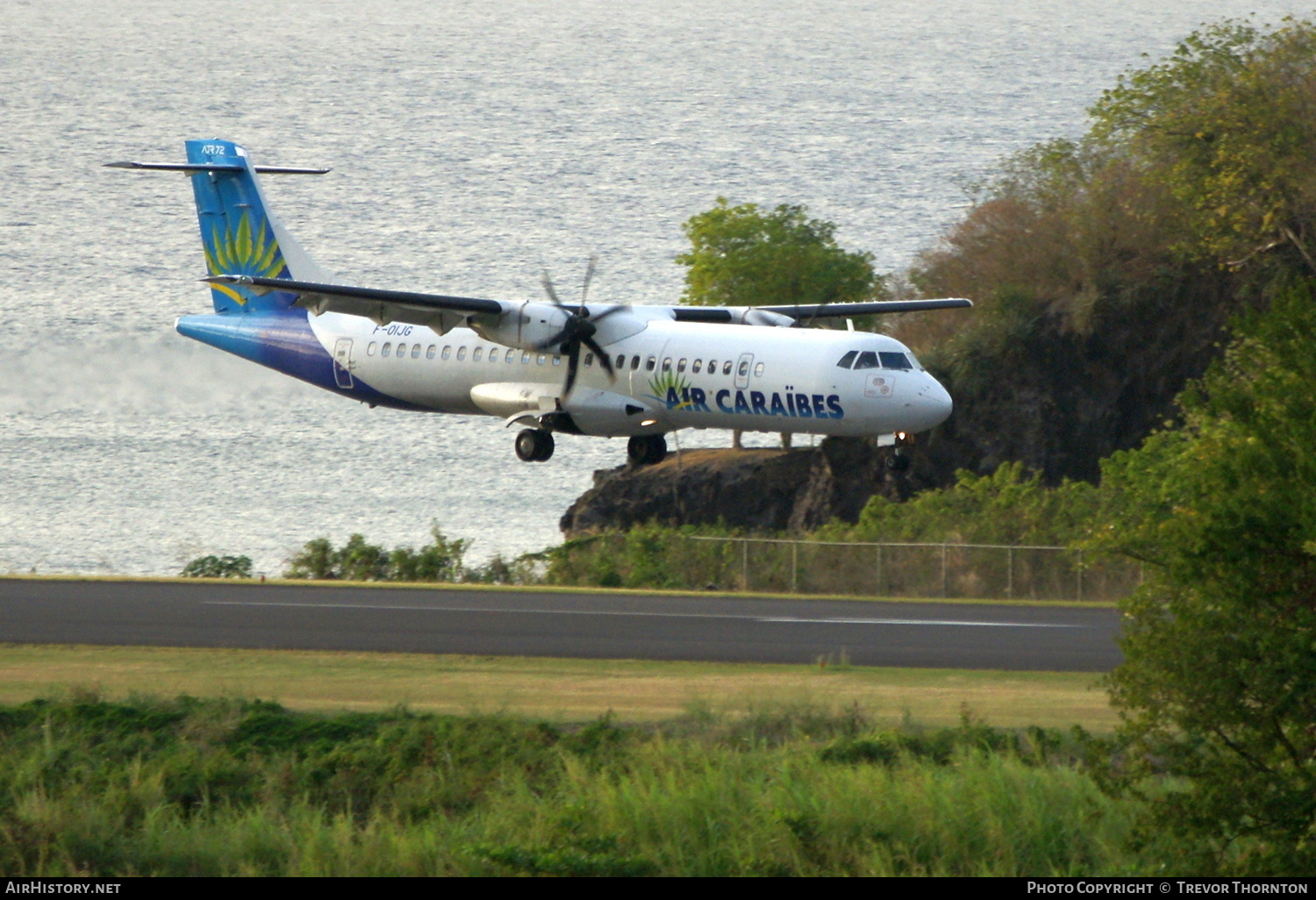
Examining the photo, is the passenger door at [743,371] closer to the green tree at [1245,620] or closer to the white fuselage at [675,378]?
the white fuselage at [675,378]

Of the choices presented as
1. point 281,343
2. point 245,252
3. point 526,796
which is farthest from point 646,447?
point 526,796

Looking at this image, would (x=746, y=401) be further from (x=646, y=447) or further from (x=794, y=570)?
(x=646, y=447)

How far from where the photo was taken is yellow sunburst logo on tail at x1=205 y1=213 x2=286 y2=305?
49.7 meters

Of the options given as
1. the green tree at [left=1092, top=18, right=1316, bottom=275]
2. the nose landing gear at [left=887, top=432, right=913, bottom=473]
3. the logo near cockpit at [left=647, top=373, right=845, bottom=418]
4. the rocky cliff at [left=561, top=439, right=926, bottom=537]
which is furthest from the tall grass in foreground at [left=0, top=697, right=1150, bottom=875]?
the green tree at [left=1092, top=18, right=1316, bottom=275]

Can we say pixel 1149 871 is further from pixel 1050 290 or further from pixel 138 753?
pixel 1050 290

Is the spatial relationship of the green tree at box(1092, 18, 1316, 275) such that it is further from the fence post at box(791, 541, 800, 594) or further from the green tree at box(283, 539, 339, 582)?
the green tree at box(283, 539, 339, 582)

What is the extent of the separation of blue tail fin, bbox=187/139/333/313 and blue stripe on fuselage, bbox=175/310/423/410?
1.66 metres

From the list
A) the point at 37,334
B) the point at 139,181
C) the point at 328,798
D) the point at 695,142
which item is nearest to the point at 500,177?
the point at 695,142

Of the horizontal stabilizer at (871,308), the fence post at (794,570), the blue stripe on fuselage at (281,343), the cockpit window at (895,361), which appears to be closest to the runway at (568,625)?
the fence post at (794,570)

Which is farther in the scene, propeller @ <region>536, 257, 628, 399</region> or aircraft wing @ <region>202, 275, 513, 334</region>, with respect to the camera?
propeller @ <region>536, 257, 628, 399</region>

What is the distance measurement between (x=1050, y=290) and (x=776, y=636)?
3509 cm

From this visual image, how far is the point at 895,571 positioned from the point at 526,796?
23.3 meters

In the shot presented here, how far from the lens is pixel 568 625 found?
98.9 feet
